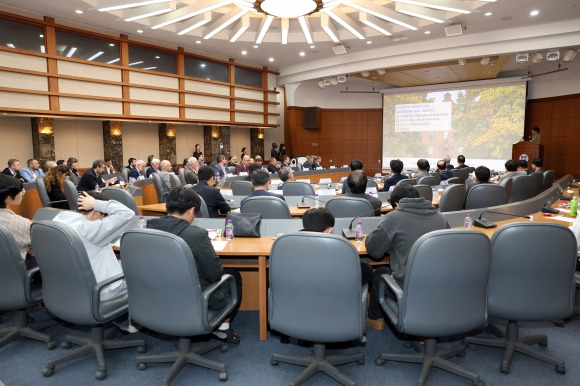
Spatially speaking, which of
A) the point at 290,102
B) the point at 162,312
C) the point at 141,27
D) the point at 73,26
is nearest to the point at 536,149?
the point at 290,102

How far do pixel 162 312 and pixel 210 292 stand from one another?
29cm

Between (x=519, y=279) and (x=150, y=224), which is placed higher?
(x=150, y=224)

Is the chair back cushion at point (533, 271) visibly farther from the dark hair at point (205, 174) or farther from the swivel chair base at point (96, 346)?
the dark hair at point (205, 174)

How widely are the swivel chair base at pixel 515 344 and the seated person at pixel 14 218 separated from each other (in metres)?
3.25

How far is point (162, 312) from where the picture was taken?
227 centimetres

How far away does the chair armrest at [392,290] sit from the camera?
225 centimetres

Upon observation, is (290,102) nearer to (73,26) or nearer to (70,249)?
(73,26)

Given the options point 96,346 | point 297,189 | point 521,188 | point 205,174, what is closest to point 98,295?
point 96,346

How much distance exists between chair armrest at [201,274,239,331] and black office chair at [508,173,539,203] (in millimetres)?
5424

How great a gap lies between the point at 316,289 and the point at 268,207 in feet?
6.75

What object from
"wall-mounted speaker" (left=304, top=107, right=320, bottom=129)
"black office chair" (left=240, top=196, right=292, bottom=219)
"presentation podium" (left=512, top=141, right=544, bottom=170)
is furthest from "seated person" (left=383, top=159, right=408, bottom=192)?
"wall-mounted speaker" (left=304, top=107, right=320, bottom=129)

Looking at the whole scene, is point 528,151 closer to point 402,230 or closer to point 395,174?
point 395,174

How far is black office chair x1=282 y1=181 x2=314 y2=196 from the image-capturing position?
18.8 feet

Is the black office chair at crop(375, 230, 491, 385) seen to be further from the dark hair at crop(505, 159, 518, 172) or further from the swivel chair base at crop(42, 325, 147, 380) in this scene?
the dark hair at crop(505, 159, 518, 172)
